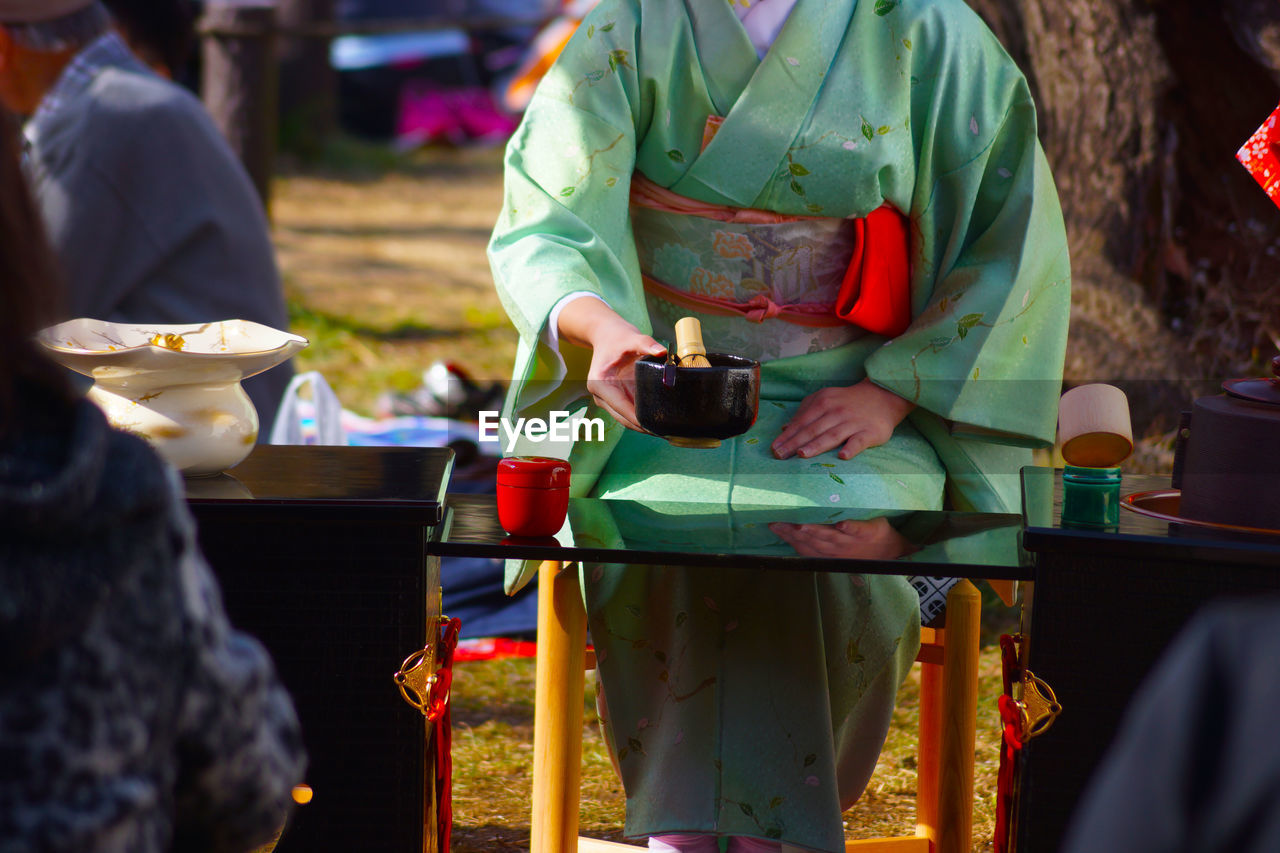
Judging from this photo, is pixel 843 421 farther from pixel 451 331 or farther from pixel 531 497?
pixel 451 331

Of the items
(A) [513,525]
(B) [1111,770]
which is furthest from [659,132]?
(B) [1111,770]

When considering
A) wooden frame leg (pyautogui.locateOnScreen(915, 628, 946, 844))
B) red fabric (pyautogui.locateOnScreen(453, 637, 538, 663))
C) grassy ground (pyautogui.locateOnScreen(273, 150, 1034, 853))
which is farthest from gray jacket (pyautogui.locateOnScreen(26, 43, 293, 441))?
wooden frame leg (pyautogui.locateOnScreen(915, 628, 946, 844))

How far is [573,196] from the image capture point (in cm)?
242

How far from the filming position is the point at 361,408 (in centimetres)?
641

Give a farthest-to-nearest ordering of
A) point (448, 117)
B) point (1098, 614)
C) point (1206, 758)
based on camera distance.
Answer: point (448, 117) → point (1098, 614) → point (1206, 758)

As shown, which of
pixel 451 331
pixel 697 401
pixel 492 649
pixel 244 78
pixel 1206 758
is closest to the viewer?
pixel 1206 758

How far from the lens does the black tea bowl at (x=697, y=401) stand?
6.72ft

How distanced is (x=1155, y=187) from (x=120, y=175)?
10.4 feet

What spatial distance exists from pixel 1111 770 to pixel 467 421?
443 cm

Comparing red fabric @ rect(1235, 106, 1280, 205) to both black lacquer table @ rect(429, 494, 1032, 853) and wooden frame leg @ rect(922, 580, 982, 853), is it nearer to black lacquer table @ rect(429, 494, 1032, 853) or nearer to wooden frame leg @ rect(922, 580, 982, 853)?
black lacquer table @ rect(429, 494, 1032, 853)

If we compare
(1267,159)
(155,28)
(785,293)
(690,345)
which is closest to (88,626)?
(690,345)

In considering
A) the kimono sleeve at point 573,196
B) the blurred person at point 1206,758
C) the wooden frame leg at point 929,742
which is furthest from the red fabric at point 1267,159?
the blurred person at point 1206,758

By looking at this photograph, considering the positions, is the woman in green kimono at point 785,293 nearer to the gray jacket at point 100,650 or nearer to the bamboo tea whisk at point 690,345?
the bamboo tea whisk at point 690,345

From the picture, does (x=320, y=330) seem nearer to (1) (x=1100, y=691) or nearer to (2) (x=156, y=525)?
(1) (x=1100, y=691)
